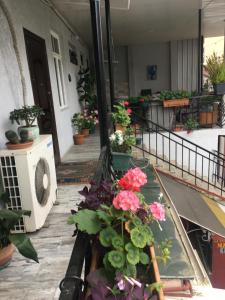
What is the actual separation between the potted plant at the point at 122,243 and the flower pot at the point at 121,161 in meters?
1.80

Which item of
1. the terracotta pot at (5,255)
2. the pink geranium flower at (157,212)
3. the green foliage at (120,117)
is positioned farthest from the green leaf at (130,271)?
the green foliage at (120,117)

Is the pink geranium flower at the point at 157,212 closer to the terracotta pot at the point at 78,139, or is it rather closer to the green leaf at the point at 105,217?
the green leaf at the point at 105,217

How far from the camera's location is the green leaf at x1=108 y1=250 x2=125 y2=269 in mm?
959

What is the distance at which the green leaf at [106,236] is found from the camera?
1.01 m

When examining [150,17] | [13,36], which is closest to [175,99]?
[150,17]

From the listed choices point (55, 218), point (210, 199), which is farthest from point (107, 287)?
point (210, 199)

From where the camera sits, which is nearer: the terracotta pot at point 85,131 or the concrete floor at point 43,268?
the concrete floor at point 43,268

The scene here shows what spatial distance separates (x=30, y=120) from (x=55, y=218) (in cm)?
102

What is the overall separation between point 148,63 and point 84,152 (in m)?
6.88

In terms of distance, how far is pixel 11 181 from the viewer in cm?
226

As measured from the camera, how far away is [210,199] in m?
4.21

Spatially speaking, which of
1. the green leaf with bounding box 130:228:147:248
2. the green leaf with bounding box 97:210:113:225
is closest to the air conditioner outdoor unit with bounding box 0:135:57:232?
the green leaf with bounding box 97:210:113:225

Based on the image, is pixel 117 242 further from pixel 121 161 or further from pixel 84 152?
pixel 84 152

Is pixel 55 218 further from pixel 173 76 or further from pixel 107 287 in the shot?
pixel 173 76
